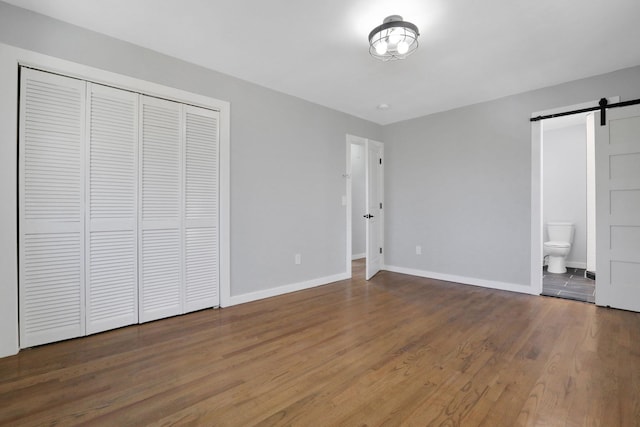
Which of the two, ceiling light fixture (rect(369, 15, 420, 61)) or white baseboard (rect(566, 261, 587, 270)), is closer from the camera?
ceiling light fixture (rect(369, 15, 420, 61))

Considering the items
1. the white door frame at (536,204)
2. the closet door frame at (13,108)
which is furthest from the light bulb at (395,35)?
the white door frame at (536,204)

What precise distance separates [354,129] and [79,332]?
402 centimetres

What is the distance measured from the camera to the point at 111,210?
2.61 meters

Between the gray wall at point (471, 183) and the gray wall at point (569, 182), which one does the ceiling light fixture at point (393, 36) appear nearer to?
the gray wall at point (471, 183)

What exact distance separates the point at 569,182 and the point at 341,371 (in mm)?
5626

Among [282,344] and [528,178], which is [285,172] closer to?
[282,344]

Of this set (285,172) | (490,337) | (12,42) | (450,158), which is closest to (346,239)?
(285,172)

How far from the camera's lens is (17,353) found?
7.14ft

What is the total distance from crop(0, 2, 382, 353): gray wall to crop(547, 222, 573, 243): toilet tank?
372 centimetres

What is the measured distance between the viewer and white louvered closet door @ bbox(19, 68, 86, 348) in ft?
7.38

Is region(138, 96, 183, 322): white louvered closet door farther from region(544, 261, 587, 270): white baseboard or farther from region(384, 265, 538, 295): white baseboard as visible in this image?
region(544, 261, 587, 270): white baseboard

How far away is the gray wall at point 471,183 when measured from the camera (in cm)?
374

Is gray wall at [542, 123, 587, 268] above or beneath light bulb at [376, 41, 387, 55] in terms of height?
beneath

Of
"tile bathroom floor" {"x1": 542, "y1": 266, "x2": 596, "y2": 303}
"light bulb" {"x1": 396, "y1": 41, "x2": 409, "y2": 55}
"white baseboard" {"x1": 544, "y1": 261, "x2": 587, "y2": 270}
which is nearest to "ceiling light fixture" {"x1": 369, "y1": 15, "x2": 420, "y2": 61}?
"light bulb" {"x1": 396, "y1": 41, "x2": 409, "y2": 55}
